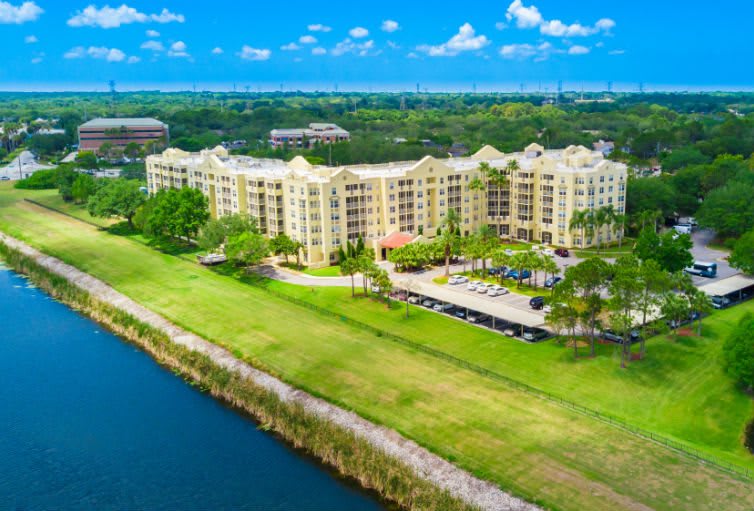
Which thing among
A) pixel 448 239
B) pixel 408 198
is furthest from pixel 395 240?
pixel 448 239

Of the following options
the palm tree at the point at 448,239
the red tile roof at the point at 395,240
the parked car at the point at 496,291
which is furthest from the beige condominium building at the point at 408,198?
the parked car at the point at 496,291

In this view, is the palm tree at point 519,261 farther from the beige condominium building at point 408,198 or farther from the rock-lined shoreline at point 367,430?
the rock-lined shoreline at point 367,430

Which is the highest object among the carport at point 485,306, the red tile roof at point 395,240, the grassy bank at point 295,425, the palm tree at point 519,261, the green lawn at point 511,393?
the palm tree at point 519,261

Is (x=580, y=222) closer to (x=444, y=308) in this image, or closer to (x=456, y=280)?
(x=456, y=280)

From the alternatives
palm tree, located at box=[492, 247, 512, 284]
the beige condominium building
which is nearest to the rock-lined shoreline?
the beige condominium building

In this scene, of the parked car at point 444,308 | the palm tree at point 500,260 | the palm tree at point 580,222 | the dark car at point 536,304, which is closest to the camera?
the dark car at point 536,304

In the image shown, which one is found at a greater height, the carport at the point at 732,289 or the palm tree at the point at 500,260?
the palm tree at the point at 500,260
